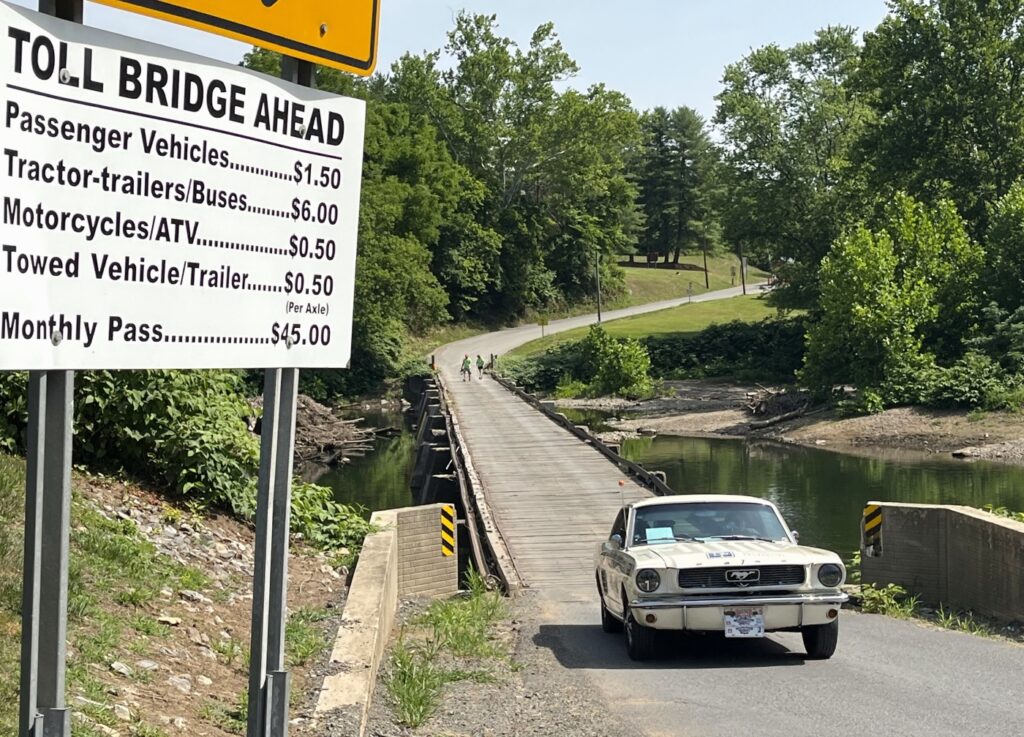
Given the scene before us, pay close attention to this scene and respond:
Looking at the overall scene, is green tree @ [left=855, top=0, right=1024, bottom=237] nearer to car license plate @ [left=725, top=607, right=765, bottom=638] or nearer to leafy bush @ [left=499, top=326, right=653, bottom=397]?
leafy bush @ [left=499, top=326, right=653, bottom=397]

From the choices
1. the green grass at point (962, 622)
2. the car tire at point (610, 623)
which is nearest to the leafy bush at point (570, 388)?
the green grass at point (962, 622)

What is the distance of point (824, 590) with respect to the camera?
40.3 ft

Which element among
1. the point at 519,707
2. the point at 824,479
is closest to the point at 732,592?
the point at 519,707

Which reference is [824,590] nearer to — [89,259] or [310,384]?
[89,259]

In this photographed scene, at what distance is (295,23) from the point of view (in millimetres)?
4324

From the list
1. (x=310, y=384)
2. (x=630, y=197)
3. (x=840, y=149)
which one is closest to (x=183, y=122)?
(x=310, y=384)

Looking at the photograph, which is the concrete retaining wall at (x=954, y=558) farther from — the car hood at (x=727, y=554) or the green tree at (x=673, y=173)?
the green tree at (x=673, y=173)

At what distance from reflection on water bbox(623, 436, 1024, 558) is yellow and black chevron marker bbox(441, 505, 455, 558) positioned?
1071cm

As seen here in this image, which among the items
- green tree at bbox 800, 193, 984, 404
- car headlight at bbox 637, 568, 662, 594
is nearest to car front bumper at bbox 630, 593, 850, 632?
car headlight at bbox 637, 568, 662, 594

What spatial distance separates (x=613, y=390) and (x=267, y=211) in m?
70.6

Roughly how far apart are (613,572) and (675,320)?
82.0 meters

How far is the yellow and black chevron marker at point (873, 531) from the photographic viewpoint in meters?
17.5

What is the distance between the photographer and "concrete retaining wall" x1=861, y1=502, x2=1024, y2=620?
14648mm

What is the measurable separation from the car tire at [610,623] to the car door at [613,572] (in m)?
0.20
